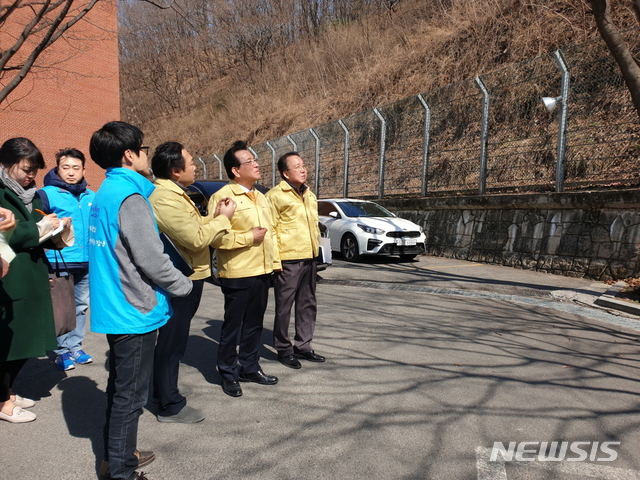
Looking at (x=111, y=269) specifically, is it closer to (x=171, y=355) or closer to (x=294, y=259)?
(x=171, y=355)

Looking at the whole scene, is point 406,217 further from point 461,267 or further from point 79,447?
point 79,447

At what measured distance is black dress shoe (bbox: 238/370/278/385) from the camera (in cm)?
413

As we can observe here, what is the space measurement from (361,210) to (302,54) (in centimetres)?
2424

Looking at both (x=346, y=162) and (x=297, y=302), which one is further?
(x=346, y=162)

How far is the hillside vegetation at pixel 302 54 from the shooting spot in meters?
16.6

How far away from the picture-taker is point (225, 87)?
41750mm

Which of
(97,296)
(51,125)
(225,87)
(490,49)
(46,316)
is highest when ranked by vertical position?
(225,87)

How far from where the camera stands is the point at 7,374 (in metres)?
3.51

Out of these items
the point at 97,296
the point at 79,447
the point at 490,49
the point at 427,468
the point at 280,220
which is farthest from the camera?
the point at 490,49

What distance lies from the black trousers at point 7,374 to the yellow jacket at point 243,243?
1.53m

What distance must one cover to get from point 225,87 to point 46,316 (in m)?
40.9

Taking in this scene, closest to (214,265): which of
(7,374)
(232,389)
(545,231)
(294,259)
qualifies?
(294,259)

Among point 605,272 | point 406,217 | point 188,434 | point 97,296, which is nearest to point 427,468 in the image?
point 188,434

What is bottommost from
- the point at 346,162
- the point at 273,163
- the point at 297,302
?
Result: the point at 297,302
